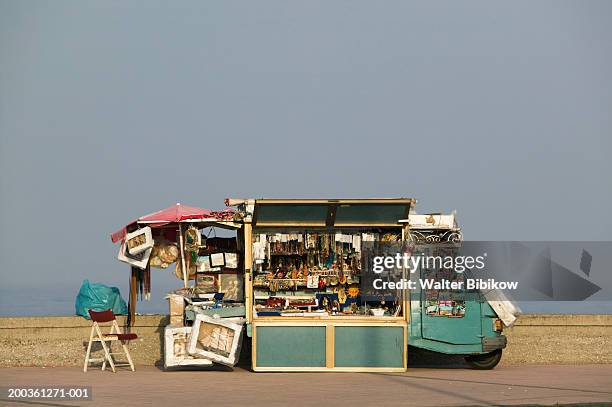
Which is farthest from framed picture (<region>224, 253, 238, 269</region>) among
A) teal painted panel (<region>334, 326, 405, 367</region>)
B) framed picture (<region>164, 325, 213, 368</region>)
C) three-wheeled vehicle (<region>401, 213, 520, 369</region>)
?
three-wheeled vehicle (<region>401, 213, 520, 369</region>)

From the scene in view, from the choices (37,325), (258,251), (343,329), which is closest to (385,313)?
(343,329)

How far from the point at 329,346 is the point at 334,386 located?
2.08m

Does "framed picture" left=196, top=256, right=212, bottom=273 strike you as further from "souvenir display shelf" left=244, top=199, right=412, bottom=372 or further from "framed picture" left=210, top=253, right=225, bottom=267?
"souvenir display shelf" left=244, top=199, right=412, bottom=372

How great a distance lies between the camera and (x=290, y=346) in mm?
17312

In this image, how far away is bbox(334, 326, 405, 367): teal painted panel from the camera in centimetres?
1723

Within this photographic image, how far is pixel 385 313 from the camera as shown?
1803 centimetres

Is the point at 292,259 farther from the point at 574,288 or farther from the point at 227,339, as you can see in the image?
the point at 574,288

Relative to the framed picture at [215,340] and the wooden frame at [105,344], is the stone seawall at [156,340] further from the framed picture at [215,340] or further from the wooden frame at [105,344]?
the framed picture at [215,340]

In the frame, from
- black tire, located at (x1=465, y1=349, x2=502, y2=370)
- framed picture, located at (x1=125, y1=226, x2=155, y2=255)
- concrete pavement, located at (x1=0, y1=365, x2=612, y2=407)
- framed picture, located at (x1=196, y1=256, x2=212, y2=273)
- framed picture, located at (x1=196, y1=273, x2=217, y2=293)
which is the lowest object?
concrete pavement, located at (x1=0, y1=365, x2=612, y2=407)

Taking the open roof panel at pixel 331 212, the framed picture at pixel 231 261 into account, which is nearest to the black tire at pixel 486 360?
the open roof panel at pixel 331 212

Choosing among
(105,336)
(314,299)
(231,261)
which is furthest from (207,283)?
(105,336)

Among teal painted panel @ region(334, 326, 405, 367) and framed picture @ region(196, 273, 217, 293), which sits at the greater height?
framed picture @ region(196, 273, 217, 293)

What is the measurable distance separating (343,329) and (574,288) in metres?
6.08

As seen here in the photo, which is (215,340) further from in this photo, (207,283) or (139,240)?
(139,240)
